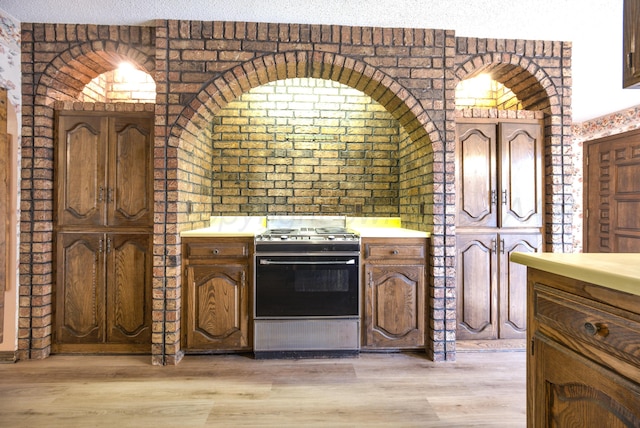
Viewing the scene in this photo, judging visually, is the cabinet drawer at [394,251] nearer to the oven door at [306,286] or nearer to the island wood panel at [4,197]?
the oven door at [306,286]

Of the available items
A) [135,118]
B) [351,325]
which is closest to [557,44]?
[351,325]

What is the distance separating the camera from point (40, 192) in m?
2.54

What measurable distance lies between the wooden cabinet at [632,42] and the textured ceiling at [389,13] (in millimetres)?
1206

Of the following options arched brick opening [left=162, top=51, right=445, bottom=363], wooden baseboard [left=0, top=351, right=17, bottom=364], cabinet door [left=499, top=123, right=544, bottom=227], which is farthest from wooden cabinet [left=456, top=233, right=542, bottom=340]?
wooden baseboard [left=0, top=351, right=17, bottom=364]

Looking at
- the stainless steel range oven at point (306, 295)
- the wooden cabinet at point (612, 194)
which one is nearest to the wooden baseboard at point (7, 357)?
the stainless steel range oven at point (306, 295)

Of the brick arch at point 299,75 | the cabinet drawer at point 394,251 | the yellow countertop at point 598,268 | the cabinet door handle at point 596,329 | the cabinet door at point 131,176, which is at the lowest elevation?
the cabinet door handle at point 596,329

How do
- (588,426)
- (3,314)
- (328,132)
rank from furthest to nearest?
1. (328,132)
2. (3,314)
3. (588,426)

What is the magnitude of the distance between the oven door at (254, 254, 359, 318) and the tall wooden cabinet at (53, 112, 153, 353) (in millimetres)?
893

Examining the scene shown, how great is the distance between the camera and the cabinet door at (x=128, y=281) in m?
2.62

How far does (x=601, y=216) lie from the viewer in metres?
4.48

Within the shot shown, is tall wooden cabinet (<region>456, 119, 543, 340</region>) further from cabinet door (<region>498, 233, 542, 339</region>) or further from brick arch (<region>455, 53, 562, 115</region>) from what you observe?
brick arch (<region>455, 53, 562, 115</region>)

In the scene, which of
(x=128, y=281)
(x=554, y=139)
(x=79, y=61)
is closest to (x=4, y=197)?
(x=128, y=281)

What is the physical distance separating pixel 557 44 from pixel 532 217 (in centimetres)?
140

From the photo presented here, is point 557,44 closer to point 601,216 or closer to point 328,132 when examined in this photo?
point 328,132
